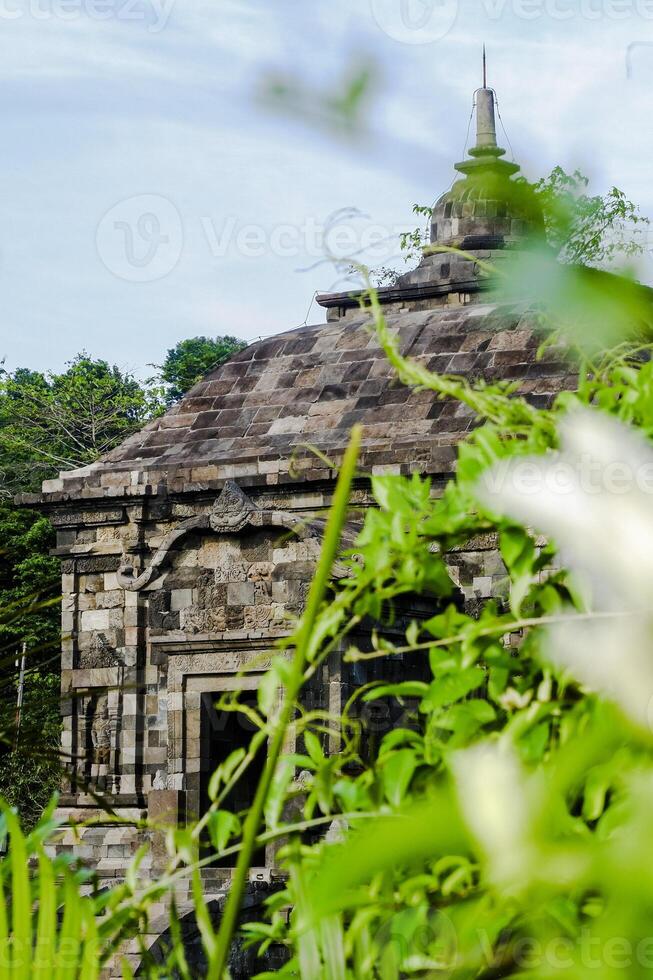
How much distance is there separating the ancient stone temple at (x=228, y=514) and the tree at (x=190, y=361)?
64.6 ft

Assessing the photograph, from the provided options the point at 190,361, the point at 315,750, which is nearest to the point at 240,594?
the point at 315,750

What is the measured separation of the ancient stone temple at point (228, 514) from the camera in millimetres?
14500

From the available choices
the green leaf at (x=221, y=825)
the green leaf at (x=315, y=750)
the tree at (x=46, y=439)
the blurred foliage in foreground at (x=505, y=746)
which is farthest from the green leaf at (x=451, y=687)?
the tree at (x=46, y=439)

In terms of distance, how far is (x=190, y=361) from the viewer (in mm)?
44719

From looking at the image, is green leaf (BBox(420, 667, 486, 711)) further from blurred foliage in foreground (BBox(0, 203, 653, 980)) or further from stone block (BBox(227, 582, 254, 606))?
stone block (BBox(227, 582, 254, 606))

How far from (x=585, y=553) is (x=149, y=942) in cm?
1108

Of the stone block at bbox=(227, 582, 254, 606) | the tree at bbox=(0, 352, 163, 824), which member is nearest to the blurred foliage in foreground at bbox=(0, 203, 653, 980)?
the stone block at bbox=(227, 582, 254, 606)

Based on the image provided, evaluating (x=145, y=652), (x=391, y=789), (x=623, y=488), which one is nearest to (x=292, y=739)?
(x=145, y=652)

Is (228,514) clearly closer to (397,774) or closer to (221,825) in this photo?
(221,825)

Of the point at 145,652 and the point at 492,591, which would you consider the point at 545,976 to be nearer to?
the point at 492,591

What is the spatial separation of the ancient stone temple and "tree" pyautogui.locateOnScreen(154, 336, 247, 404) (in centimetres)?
1969

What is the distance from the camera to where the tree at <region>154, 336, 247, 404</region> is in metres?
42.9

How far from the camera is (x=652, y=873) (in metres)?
0.70

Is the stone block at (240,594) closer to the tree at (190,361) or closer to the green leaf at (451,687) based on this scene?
the green leaf at (451,687)
